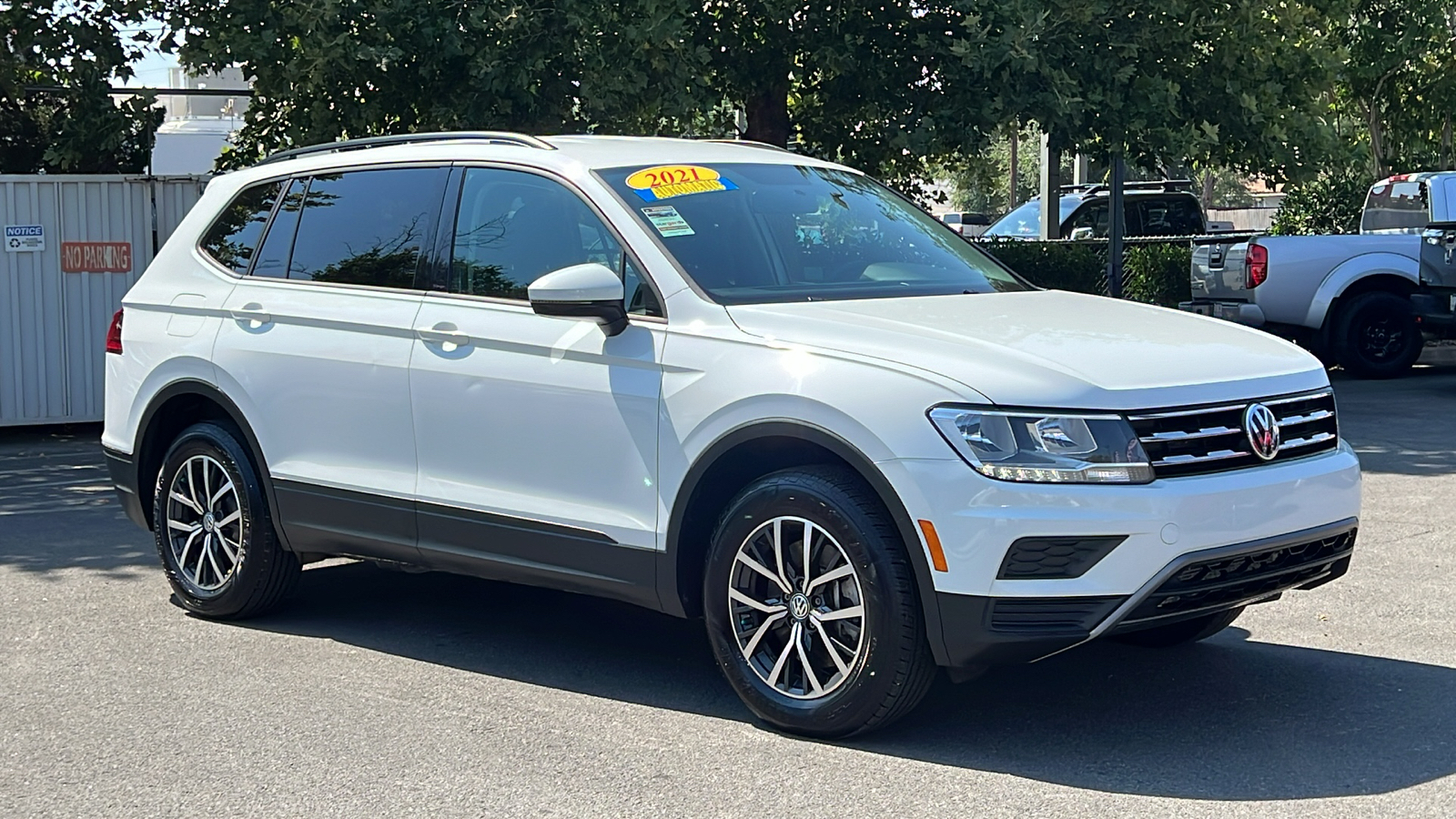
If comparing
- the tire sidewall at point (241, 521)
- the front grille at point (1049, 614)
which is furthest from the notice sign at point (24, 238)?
the front grille at point (1049, 614)

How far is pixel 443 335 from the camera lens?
6023mm

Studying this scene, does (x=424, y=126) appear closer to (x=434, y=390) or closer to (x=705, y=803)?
(x=434, y=390)

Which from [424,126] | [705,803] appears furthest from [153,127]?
[705,803]

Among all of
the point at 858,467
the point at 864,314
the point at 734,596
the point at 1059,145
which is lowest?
the point at 734,596

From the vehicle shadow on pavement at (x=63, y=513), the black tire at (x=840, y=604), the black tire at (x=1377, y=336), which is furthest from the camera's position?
the black tire at (x=1377, y=336)

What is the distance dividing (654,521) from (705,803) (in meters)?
1.11

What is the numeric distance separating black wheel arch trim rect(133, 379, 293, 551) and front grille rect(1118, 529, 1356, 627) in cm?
335

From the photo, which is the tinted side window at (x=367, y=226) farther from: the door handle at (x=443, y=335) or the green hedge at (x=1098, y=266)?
the green hedge at (x=1098, y=266)

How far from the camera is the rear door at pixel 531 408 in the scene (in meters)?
5.52

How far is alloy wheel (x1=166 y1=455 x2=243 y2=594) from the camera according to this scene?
6.83 metres

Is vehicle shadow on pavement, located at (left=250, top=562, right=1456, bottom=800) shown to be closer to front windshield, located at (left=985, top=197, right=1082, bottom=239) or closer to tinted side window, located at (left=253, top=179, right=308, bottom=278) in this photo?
tinted side window, located at (left=253, top=179, right=308, bottom=278)

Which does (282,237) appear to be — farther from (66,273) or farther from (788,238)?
(66,273)

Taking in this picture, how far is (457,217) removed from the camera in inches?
244

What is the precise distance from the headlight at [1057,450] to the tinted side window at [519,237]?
141cm
